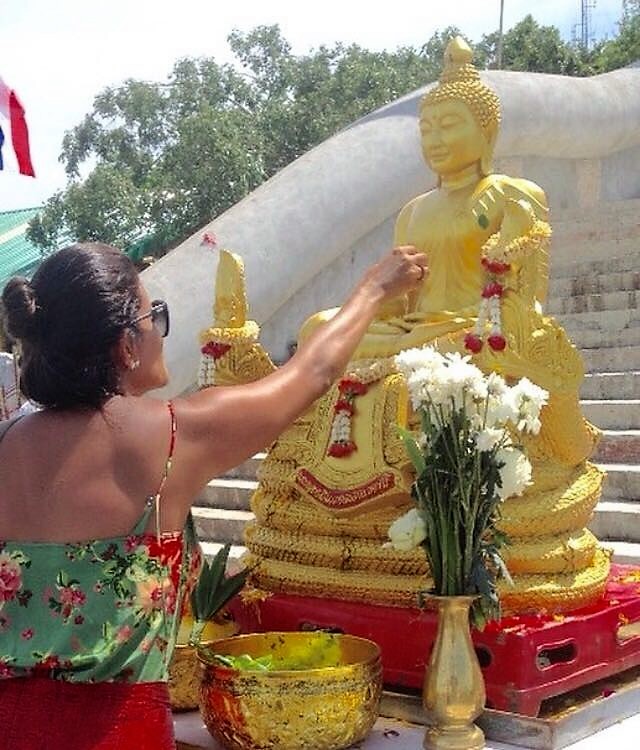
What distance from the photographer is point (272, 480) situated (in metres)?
3.18

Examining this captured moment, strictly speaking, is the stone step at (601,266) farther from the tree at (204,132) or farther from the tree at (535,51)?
the tree at (535,51)

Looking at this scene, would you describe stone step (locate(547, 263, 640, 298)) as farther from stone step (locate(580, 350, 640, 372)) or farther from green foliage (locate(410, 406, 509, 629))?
green foliage (locate(410, 406, 509, 629))

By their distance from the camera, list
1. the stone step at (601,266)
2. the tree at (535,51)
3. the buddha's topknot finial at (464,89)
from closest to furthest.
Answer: the buddha's topknot finial at (464,89) → the stone step at (601,266) → the tree at (535,51)

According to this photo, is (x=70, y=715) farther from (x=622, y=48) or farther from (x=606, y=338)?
(x=622, y=48)

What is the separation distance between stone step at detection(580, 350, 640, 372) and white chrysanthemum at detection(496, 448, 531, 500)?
11.8ft

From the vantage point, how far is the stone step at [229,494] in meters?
5.61

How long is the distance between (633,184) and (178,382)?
17.4 ft

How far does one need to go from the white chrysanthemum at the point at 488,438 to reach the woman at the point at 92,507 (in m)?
0.79

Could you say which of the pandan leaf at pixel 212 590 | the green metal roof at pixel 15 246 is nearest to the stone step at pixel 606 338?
the pandan leaf at pixel 212 590

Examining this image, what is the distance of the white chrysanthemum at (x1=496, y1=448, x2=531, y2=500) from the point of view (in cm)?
237

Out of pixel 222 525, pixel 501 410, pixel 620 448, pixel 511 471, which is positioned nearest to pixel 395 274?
pixel 501 410

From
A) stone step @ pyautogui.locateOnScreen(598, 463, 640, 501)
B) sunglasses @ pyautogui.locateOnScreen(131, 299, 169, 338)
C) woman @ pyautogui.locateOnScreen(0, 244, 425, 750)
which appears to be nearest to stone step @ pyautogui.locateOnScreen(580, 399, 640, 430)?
stone step @ pyautogui.locateOnScreen(598, 463, 640, 501)

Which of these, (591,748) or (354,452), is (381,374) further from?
(591,748)

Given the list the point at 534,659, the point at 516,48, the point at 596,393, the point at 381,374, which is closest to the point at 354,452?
the point at 381,374
